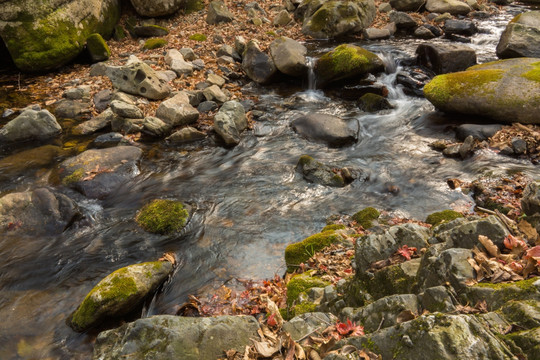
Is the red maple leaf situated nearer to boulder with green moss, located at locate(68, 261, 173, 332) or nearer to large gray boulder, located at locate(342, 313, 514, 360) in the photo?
large gray boulder, located at locate(342, 313, 514, 360)

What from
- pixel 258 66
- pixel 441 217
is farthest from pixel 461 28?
pixel 441 217

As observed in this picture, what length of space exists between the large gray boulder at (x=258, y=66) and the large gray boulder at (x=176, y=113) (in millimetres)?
3494

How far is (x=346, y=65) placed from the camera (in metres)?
12.1

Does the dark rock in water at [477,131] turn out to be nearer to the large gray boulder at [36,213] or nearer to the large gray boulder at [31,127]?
the large gray boulder at [36,213]

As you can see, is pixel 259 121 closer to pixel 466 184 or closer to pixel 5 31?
pixel 466 184

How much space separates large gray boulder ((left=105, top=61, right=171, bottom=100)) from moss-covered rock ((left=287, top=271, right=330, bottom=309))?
29.0 ft

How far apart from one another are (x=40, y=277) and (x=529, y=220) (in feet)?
23.7

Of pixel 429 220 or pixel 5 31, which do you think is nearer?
pixel 429 220

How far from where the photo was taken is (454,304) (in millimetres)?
2658

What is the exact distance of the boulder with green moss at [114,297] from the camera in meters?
4.84

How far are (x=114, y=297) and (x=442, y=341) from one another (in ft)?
14.0

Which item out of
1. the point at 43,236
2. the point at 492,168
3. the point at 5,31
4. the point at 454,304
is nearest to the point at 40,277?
the point at 43,236

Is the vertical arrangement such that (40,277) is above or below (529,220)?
below

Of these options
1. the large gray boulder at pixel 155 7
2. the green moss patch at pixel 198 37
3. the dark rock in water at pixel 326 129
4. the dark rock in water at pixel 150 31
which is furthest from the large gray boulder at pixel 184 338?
the large gray boulder at pixel 155 7
